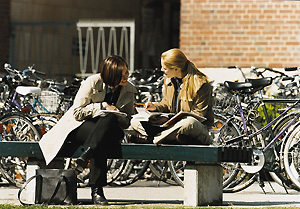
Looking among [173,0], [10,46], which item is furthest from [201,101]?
[173,0]

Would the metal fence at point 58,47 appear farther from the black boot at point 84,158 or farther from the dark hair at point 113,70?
the black boot at point 84,158

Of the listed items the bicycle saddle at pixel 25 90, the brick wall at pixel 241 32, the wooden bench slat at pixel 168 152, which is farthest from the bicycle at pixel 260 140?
the brick wall at pixel 241 32

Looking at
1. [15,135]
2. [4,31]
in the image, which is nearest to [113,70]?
[15,135]

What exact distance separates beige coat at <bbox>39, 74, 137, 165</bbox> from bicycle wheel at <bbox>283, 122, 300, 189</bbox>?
201 centimetres

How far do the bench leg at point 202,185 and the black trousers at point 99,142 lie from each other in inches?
26.5

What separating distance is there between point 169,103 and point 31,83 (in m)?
3.81

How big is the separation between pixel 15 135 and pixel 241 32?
193 inches

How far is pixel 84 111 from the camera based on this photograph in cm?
712

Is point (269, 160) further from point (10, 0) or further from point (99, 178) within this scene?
point (10, 0)

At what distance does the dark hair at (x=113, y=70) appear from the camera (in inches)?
280

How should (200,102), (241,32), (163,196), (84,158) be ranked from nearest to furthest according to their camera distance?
(84,158), (200,102), (163,196), (241,32)

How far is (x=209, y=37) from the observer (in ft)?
42.4

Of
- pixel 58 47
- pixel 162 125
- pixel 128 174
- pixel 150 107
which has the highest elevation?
pixel 150 107

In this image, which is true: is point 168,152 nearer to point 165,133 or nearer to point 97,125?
point 165,133
